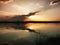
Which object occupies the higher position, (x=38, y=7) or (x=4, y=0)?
(x=4, y=0)

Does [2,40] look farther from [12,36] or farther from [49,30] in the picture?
[49,30]

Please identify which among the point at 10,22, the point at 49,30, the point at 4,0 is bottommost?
the point at 49,30

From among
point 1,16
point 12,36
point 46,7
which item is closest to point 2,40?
point 12,36

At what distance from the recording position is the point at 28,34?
146cm

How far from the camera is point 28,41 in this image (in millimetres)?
1444

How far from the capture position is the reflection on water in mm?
1446

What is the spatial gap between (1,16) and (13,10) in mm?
147

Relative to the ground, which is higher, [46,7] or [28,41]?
[46,7]

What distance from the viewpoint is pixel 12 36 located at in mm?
1453

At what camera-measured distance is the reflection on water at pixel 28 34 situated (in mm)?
1446

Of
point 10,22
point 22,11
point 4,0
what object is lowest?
point 10,22

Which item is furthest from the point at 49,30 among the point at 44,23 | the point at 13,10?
the point at 13,10

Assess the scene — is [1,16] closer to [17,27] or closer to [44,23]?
[17,27]

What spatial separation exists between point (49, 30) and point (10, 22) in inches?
16.9
